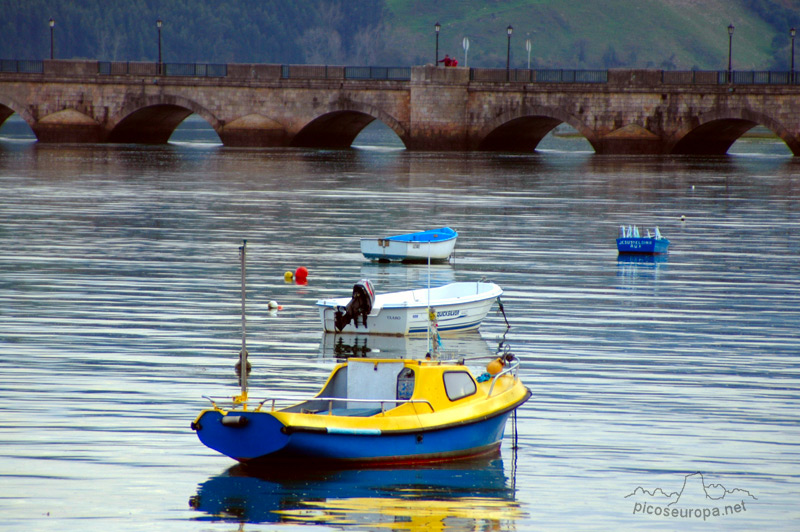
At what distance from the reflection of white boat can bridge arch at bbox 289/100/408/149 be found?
61.6 m

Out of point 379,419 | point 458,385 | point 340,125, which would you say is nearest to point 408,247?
point 458,385

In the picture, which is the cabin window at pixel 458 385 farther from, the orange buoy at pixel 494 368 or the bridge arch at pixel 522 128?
the bridge arch at pixel 522 128

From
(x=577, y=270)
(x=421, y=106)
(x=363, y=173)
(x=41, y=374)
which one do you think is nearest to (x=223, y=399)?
(x=41, y=374)

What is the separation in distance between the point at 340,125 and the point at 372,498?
278ft

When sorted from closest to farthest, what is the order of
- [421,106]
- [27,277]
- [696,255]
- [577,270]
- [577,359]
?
1. [577,359]
2. [27,277]
3. [577,270]
4. [696,255]
5. [421,106]

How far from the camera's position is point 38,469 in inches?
498

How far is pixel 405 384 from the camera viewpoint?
527 inches

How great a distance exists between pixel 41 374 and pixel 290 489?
5.90 m

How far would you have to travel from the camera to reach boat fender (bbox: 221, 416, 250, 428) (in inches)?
486

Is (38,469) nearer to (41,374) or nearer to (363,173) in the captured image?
(41,374)

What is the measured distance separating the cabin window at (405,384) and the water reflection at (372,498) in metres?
0.84

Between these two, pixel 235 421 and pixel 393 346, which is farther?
pixel 393 346

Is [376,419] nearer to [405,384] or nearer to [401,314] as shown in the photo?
[405,384]

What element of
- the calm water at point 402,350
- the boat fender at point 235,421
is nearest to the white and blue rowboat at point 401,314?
the calm water at point 402,350
